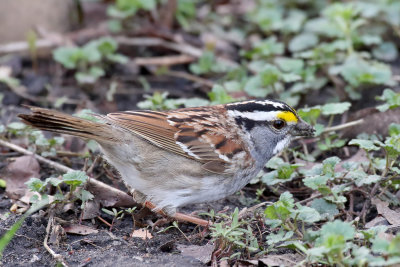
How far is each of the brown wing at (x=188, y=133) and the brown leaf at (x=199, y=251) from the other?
69 cm

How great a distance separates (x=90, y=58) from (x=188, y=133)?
2.89m

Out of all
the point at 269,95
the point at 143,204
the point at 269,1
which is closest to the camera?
the point at 143,204

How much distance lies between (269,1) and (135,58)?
2431 millimetres

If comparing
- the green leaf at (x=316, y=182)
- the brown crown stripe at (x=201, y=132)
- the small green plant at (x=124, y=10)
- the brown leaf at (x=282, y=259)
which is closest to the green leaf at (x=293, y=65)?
the small green plant at (x=124, y=10)

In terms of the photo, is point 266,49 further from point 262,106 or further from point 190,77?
point 262,106

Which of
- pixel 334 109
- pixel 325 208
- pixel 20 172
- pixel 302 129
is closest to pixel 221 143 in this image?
pixel 302 129

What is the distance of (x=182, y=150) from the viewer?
513 centimetres

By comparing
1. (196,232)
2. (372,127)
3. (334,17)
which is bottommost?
(196,232)

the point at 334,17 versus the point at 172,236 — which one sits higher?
the point at 334,17

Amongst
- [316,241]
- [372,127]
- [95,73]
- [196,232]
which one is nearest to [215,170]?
[196,232]

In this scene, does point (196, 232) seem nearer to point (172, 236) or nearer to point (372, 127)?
point (172, 236)

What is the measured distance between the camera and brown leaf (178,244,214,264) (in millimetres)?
4509

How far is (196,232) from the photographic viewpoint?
5199 mm

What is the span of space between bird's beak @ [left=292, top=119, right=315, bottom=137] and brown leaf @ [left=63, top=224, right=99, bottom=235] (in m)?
1.98
